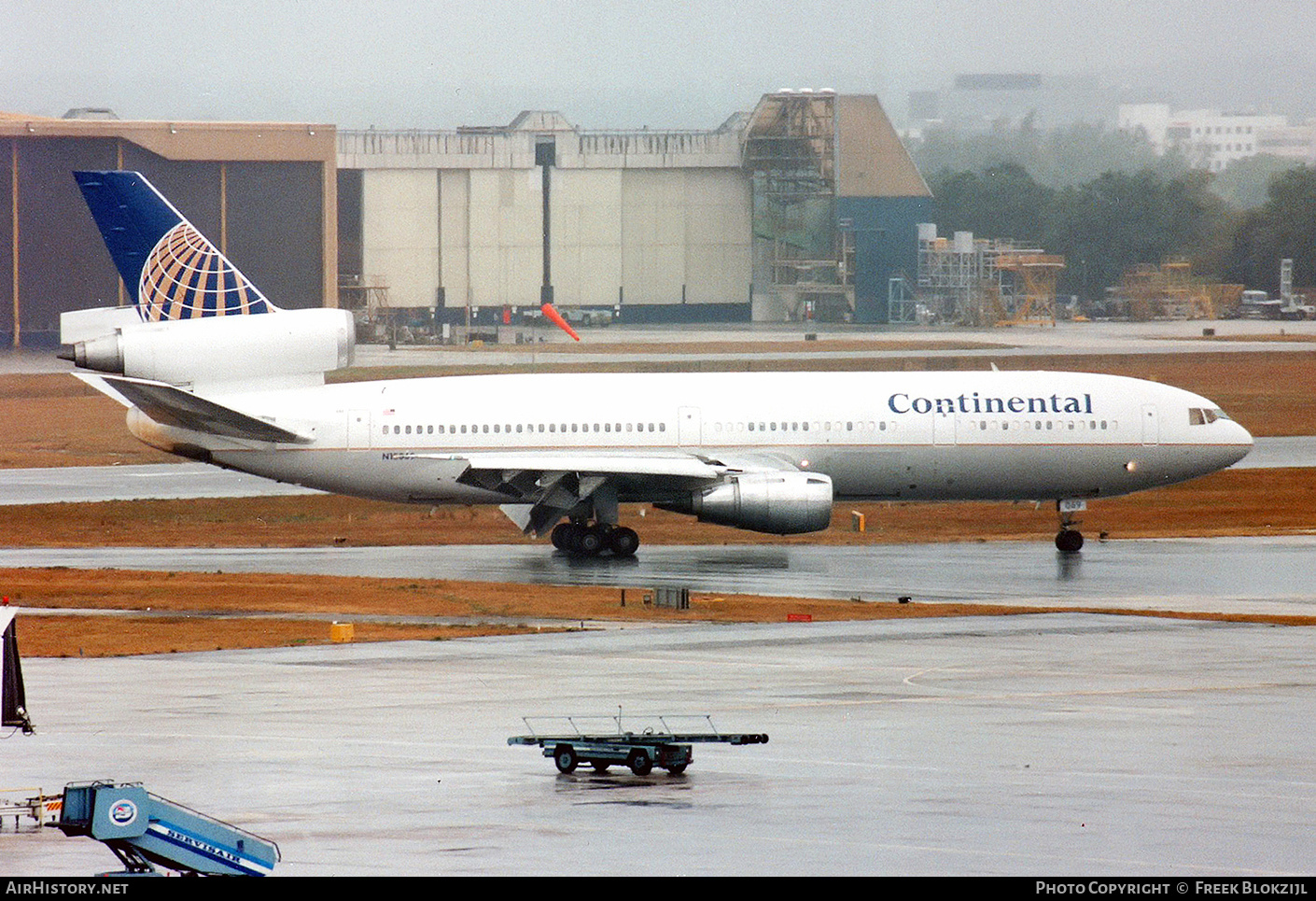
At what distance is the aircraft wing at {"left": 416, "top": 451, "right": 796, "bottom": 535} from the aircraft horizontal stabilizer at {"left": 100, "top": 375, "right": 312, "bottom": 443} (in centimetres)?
401

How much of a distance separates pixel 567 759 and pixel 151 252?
102ft

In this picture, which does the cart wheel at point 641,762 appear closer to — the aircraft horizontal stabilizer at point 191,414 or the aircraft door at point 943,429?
the aircraft horizontal stabilizer at point 191,414

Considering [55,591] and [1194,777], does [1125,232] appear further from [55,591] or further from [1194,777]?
[1194,777]

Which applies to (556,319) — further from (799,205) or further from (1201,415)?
(799,205)

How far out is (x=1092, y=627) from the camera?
37250 millimetres

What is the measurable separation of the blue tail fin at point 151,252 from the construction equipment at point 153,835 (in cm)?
3449

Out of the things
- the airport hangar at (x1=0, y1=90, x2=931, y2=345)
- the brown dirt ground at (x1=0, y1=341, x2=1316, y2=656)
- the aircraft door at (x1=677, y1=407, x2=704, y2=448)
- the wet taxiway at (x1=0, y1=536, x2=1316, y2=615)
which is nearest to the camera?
the brown dirt ground at (x1=0, y1=341, x2=1316, y2=656)

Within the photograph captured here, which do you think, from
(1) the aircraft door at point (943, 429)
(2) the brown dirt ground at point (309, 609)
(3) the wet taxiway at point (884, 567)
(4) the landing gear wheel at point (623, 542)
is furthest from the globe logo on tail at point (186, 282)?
(1) the aircraft door at point (943, 429)

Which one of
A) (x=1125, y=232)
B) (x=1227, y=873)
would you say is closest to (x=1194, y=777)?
(x=1227, y=873)

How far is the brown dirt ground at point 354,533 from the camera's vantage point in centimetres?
3831

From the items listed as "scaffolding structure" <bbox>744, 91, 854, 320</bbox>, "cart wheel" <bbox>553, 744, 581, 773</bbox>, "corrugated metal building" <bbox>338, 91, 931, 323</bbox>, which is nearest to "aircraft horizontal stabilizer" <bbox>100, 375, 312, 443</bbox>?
"cart wheel" <bbox>553, 744, 581, 773</bbox>

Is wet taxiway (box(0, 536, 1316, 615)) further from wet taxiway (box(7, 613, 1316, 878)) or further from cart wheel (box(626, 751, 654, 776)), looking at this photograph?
cart wheel (box(626, 751, 654, 776))

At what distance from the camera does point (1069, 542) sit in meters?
50.4

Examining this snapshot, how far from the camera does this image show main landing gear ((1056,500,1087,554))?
1983 inches
